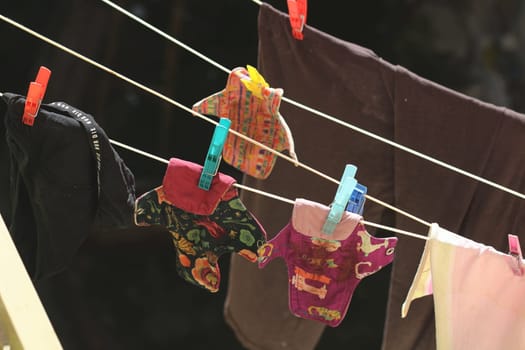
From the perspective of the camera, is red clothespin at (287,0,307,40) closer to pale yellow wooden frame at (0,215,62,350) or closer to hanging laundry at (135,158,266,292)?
hanging laundry at (135,158,266,292)

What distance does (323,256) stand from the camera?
1007 millimetres

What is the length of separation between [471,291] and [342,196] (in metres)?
0.19

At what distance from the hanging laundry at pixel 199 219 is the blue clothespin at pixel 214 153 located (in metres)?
0.01

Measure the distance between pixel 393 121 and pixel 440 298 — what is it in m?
0.32

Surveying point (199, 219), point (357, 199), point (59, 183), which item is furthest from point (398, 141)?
point (59, 183)

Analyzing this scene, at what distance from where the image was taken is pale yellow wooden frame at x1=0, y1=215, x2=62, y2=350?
0.87 m

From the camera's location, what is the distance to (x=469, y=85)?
2525 mm

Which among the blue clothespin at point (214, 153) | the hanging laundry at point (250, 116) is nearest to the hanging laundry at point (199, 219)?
the blue clothespin at point (214, 153)

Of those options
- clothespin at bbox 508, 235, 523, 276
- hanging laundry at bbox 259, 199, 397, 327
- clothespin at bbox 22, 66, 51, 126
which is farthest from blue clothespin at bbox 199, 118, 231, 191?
clothespin at bbox 508, 235, 523, 276

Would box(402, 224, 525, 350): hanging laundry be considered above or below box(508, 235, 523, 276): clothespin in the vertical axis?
below

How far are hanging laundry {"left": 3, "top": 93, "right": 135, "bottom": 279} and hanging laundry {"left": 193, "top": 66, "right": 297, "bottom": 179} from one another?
160 millimetres

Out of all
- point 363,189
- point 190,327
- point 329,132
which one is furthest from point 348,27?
point 363,189

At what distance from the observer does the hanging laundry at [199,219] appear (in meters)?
0.96

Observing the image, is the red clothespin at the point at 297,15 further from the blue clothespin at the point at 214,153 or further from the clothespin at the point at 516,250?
the clothespin at the point at 516,250
